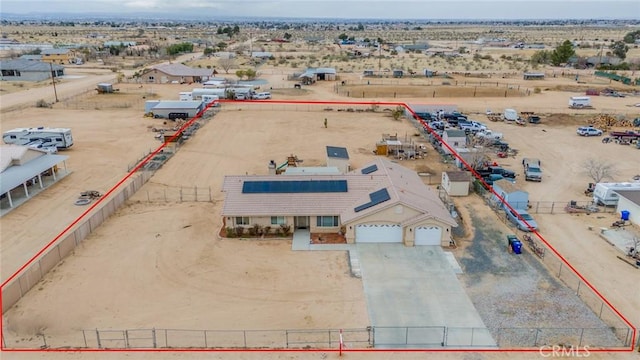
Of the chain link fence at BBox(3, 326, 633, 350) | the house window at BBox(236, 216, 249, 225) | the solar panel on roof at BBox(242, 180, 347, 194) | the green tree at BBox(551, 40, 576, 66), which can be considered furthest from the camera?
the green tree at BBox(551, 40, 576, 66)

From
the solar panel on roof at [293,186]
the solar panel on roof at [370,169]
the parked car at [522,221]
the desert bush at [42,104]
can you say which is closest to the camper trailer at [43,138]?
the desert bush at [42,104]

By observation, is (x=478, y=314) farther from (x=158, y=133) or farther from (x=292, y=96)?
(x=292, y=96)

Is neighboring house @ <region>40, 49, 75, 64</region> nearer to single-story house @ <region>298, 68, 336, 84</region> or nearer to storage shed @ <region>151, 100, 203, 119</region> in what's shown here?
single-story house @ <region>298, 68, 336, 84</region>

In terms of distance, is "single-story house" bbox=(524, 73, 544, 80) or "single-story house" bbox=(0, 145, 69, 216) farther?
"single-story house" bbox=(524, 73, 544, 80)

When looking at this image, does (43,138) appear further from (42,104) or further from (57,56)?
(57,56)

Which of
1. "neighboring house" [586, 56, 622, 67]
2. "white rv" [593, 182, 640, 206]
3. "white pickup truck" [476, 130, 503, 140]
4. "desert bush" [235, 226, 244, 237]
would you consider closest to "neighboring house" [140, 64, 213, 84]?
"white pickup truck" [476, 130, 503, 140]

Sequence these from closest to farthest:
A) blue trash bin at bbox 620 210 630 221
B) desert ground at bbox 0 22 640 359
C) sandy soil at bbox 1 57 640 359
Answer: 1. desert ground at bbox 0 22 640 359
2. sandy soil at bbox 1 57 640 359
3. blue trash bin at bbox 620 210 630 221

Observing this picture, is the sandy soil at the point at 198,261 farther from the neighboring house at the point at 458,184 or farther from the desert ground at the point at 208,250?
the neighboring house at the point at 458,184
